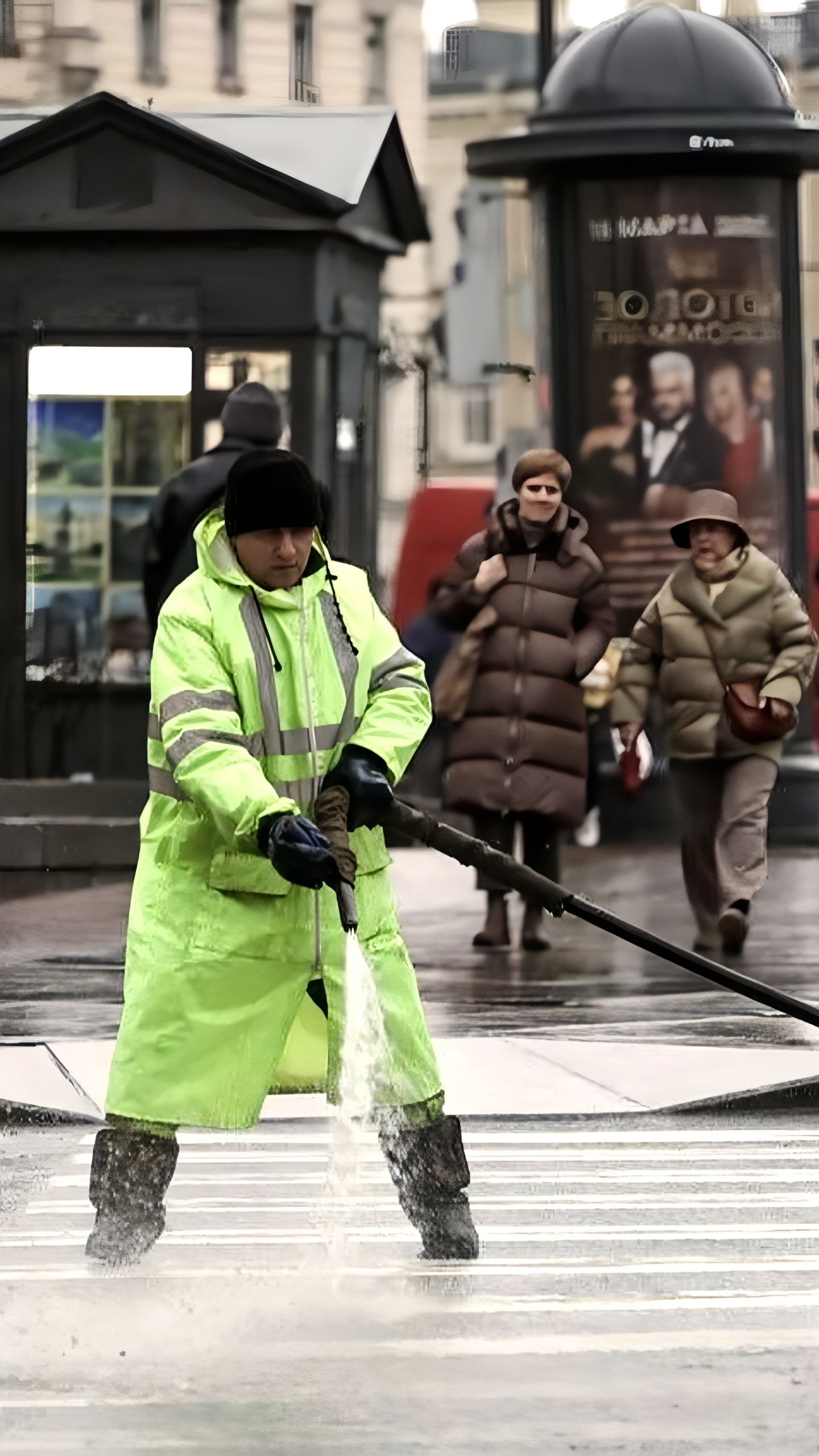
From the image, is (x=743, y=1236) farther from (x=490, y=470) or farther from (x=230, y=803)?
(x=490, y=470)

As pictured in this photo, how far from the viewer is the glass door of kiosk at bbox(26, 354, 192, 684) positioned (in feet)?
44.5

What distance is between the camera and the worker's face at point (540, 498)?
1057cm

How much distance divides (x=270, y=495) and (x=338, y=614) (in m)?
0.28

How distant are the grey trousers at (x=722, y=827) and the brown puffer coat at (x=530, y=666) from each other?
0.39 m

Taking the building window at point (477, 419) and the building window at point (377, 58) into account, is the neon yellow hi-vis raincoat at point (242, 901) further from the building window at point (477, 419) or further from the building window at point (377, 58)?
the building window at point (377, 58)

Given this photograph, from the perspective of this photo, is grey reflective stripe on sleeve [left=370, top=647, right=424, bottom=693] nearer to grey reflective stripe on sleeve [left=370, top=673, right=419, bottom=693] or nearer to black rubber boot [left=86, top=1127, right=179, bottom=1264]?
grey reflective stripe on sleeve [left=370, top=673, right=419, bottom=693]

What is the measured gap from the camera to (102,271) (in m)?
13.6

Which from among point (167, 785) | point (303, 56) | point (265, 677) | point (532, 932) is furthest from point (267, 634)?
point (303, 56)

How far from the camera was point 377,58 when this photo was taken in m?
14.2

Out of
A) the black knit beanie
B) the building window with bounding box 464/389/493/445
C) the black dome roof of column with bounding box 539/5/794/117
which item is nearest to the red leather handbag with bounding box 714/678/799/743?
the building window with bounding box 464/389/493/445

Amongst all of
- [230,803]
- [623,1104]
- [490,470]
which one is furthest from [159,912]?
[490,470]

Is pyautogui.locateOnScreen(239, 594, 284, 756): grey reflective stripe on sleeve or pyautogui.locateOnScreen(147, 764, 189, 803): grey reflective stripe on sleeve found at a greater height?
pyautogui.locateOnScreen(239, 594, 284, 756): grey reflective stripe on sleeve

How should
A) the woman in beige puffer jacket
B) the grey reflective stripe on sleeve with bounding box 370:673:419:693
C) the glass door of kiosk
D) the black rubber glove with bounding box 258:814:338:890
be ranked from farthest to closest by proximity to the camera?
1. the glass door of kiosk
2. the woman in beige puffer jacket
3. the grey reflective stripe on sleeve with bounding box 370:673:419:693
4. the black rubber glove with bounding box 258:814:338:890

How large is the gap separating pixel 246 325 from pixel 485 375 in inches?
47.3
